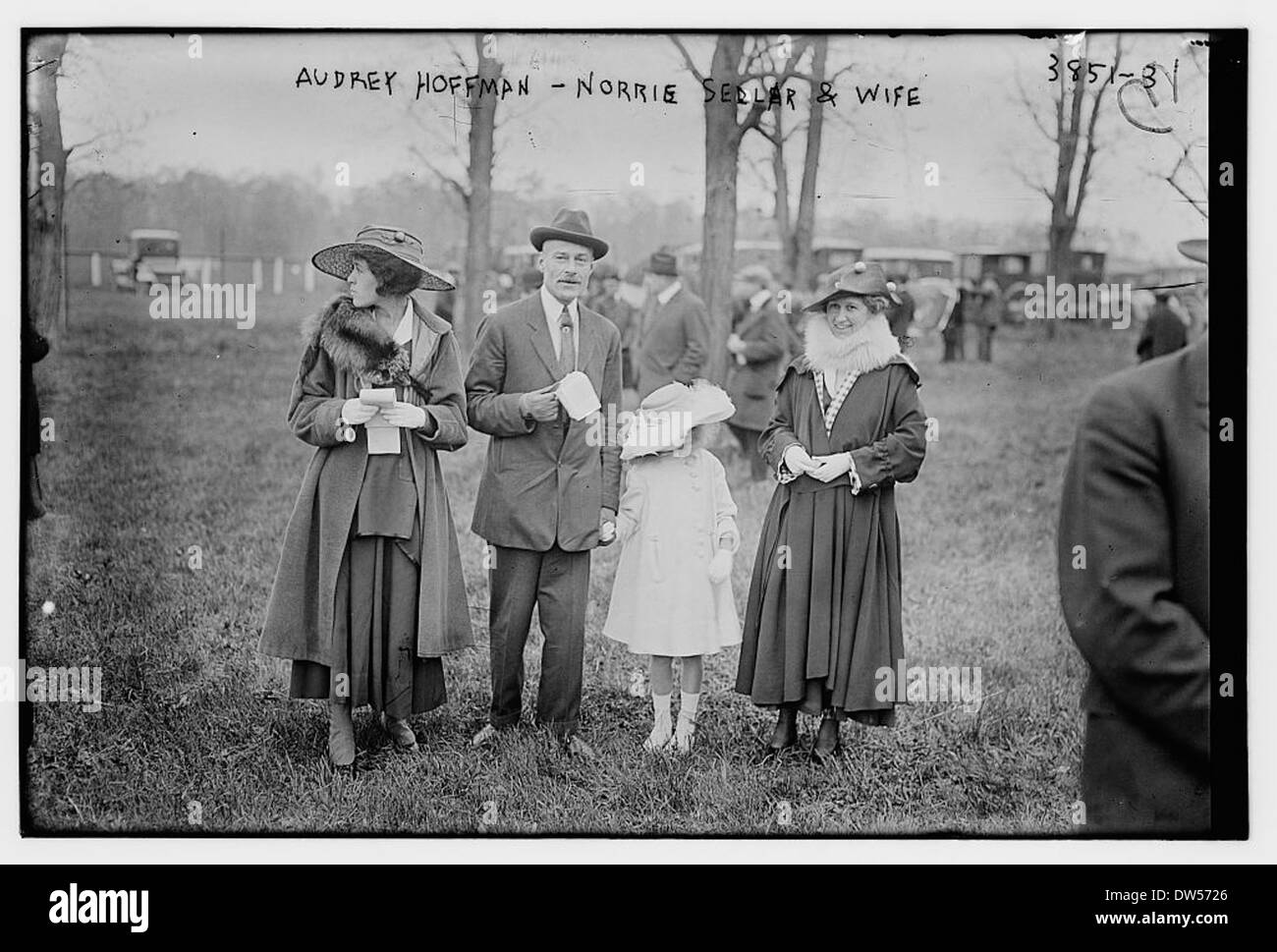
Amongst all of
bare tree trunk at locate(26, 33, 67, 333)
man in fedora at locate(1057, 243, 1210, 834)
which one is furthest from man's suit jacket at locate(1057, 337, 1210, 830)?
bare tree trunk at locate(26, 33, 67, 333)

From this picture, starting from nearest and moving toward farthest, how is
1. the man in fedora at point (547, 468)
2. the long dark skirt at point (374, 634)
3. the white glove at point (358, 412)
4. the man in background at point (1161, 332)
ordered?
1. the white glove at point (358, 412)
2. the long dark skirt at point (374, 634)
3. the man in fedora at point (547, 468)
4. the man in background at point (1161, 332)

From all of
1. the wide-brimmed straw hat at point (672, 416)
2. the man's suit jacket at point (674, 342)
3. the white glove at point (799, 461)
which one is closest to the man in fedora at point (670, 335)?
the man's suit jacket at point (674, 342)

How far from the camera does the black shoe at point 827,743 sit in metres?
5.73

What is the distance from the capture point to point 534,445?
571cm

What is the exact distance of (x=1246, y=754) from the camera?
5750 mm

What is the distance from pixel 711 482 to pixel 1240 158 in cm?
230

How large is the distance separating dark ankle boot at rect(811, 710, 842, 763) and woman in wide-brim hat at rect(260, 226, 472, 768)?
1368 mm

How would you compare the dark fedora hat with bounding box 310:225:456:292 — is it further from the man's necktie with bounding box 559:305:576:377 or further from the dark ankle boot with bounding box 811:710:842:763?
the dark ankle boot with bounding box 811:710:842:763

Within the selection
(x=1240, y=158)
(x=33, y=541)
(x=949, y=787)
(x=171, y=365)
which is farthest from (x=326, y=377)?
(x=1240, y=158)

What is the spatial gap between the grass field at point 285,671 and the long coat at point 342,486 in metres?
0.22

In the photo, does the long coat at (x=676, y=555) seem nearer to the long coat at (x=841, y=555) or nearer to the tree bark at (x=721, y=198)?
the long coat at (x=841, y=555)

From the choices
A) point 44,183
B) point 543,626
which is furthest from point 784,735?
point 44,183
